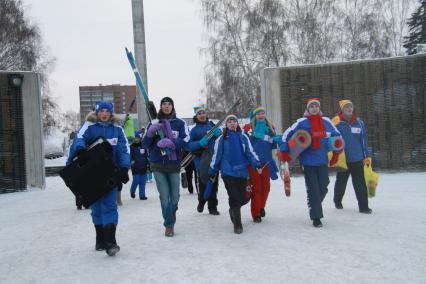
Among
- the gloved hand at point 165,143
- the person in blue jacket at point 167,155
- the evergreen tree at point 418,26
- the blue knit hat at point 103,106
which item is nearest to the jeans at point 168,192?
the person in blue jacket at point 167,155

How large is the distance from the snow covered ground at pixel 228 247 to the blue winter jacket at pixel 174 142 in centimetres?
104

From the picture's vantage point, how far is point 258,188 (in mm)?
6703

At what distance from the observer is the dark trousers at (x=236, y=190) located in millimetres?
6016

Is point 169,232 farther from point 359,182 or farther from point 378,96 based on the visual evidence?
point 378,96

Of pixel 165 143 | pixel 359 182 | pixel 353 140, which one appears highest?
pixel 165 143

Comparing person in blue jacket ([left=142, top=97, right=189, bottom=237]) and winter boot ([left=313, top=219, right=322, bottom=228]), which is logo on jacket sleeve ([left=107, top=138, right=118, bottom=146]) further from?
winter boot ([left=313, top=219, right=322, bottom=228])

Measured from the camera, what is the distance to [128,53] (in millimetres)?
6504

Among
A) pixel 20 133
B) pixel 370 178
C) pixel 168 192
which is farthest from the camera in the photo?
pixel 20 133

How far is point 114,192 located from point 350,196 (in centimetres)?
555

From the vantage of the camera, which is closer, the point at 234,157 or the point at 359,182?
the point at 234,157

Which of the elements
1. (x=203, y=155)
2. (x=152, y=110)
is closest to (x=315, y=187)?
(x=203, y=155)

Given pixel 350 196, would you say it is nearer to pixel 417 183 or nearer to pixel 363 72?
pixel 417 183

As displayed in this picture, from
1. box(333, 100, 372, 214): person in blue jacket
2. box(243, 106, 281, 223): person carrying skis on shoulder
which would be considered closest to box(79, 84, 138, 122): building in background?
box(243, 106, 281, 223): person carrying skis on shoulder

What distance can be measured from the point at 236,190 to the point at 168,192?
0.94 m
